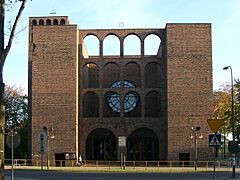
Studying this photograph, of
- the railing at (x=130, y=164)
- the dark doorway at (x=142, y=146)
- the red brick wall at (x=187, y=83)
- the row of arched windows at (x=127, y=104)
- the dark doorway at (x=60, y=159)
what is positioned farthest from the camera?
the row of arched windows at (x=127, y=104)

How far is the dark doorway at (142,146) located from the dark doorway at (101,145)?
2.39m

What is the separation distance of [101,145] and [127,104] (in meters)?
6.81

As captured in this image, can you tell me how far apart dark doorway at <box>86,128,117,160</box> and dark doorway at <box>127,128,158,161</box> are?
239 centimetres

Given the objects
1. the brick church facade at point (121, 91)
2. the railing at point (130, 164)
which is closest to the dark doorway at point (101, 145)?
the brick church facade at point (121, 91)

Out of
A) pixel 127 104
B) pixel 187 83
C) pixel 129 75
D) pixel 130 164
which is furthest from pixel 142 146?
pixel 187 83

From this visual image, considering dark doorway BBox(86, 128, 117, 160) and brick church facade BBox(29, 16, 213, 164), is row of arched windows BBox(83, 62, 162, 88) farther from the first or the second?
dark doorway BBox(86, 128, 117, 160)

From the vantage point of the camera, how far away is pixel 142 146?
7025 centimetres

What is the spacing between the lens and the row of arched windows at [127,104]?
229 ft

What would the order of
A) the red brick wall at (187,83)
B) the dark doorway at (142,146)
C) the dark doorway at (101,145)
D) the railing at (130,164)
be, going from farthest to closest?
the dark doorway at (101,145)
the dark doorway at (142,146)
the red brick wall at (187,83)
the railing at (130,164)

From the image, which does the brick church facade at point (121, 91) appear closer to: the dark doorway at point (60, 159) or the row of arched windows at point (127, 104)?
the dark doorway at point (60, 159)

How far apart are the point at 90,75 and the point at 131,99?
10.1m

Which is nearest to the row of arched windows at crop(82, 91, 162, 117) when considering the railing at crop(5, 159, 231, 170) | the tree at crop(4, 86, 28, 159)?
the railing at crop(5, 159, 231, 170)

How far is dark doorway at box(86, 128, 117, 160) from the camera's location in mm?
69562

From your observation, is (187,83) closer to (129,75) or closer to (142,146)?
(142,146)
